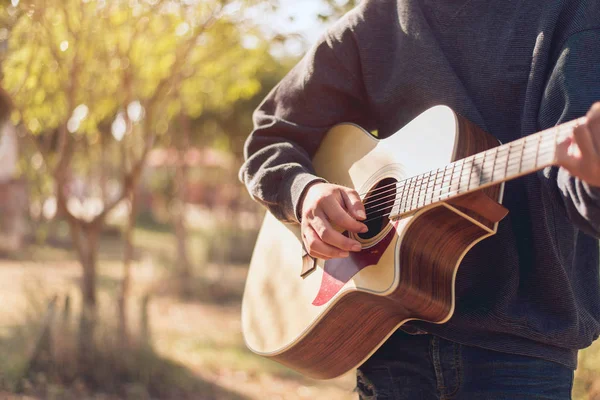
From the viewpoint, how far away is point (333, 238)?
170cm

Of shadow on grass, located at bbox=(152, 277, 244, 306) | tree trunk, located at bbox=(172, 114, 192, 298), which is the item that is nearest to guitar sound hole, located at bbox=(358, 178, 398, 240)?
shadow on grass, located at bbox=(152, 277, 244, 306)

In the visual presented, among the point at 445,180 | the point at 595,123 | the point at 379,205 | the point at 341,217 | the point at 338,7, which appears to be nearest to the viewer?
the point at 595,123

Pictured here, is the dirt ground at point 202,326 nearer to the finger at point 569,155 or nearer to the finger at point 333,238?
the finger at point 333,238

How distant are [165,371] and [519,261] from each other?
153 inches

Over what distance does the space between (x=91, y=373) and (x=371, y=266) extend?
352cm

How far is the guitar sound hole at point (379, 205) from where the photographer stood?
1.84 meters

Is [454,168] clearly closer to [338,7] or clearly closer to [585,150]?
[585,150]

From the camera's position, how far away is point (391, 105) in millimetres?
1960

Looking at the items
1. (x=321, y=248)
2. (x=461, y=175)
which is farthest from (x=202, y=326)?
(x=461, y=175)

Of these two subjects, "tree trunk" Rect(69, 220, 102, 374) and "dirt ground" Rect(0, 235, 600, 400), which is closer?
"tree trunk" Rect(69, 220, 102, 374)

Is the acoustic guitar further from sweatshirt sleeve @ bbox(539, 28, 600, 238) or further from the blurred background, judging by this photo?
the blurred background

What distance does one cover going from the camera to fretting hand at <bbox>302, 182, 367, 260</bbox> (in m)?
1.71

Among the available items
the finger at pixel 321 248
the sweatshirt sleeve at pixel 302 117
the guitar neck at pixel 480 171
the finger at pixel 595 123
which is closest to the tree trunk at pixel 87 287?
the sweatshirt sleeve at pixel 302 117

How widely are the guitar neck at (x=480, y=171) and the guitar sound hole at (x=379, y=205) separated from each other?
0.03 metres
